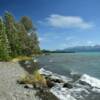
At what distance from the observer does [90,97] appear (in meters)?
21.2

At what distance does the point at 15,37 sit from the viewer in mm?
72875

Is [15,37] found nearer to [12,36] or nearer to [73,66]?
[12,36]

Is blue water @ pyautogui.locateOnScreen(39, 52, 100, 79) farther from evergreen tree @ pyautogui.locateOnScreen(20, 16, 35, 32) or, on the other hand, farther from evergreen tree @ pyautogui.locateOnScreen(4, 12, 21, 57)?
evergreen tree @ pyautogui.locateOnScreen(20, 16, 35, 32)

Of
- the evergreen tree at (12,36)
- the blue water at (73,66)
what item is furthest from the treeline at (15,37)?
the blue water at (73,66)

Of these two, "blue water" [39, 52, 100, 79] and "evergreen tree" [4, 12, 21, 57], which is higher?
"evergreen tree" [4, 12, 21, 57]

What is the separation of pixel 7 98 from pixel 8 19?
60.8m

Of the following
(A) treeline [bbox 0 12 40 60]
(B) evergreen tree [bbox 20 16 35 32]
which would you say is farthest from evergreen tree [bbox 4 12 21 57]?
(B) evergreen tree [bbox 20 16 35 32]

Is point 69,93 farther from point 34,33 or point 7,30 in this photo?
point 34,33

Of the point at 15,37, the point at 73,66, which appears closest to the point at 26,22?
the point at 15,37

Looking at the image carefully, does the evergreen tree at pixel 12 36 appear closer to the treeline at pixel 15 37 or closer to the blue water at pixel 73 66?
the treeline at pixel 15 37

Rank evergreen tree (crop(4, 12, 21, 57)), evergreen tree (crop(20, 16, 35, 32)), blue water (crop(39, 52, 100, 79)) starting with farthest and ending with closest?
evergreen tree (crop(20, 16, 35, 32)) → evergreen tree (crop(4, 12, 21, 57)) → blue water (crop(39, 52, 100, 79))

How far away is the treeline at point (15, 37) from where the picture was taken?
60612 mm

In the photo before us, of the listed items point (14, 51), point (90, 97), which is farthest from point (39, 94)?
point (14, 51)

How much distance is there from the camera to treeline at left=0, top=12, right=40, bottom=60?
60.6 metres
